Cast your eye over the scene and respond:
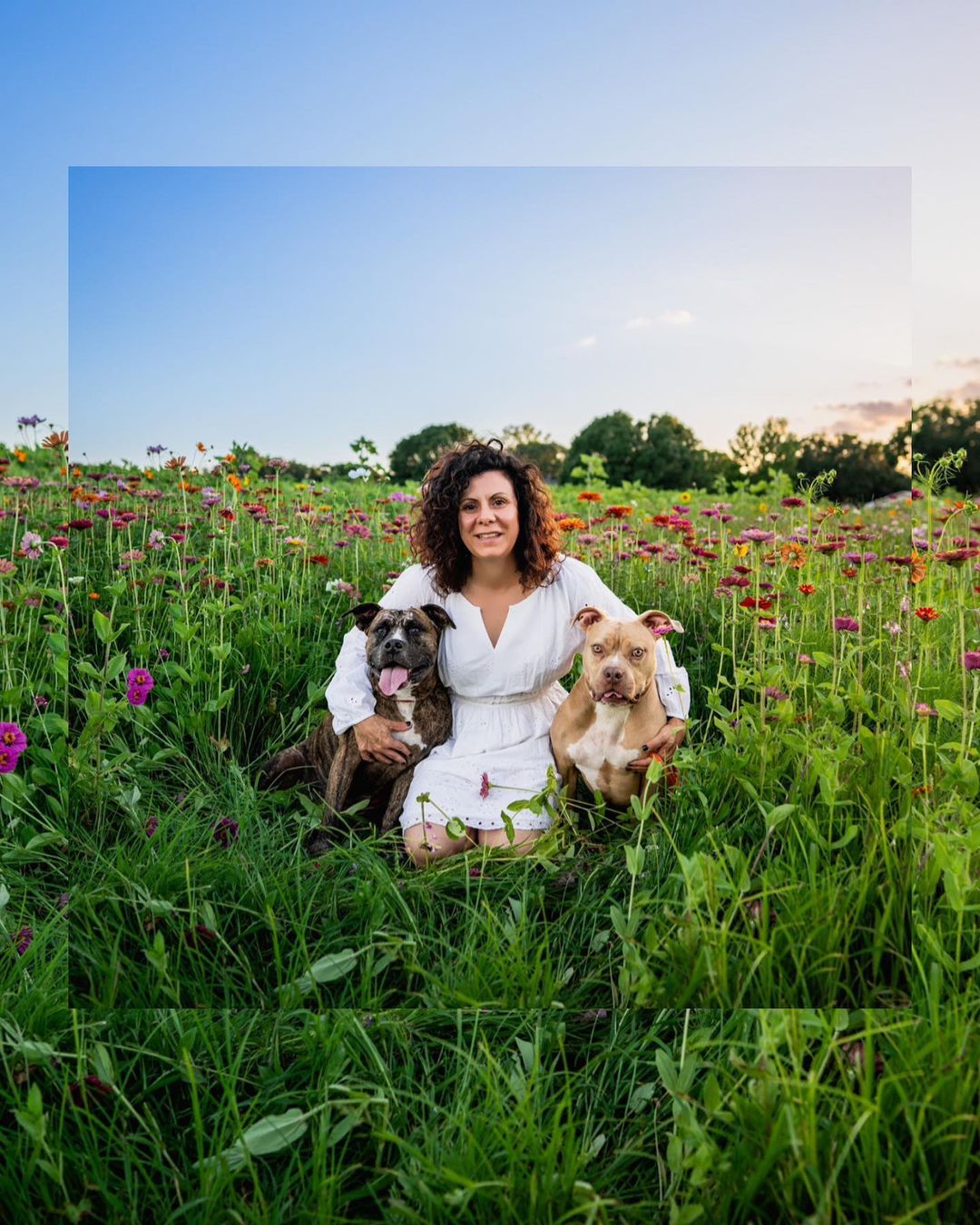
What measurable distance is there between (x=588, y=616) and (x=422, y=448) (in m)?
0.88

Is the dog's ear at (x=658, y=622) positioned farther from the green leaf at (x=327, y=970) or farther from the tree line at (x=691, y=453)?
the green leaf at (x=327, y=970)

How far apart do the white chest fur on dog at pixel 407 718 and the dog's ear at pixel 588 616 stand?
2.40 ft

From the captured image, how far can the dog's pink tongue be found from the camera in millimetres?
Result: 3578

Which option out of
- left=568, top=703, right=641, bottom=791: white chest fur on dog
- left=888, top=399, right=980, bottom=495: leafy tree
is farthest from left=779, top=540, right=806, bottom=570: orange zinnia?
left=568, top=703, right=641, bottom=791: white chest fur on dog

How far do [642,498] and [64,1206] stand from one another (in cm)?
279

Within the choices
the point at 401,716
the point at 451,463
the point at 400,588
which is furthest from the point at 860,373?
the point at 401,716

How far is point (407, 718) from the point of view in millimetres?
3732

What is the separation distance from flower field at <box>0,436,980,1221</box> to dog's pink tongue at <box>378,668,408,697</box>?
0.23m

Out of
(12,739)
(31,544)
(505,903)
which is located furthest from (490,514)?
(31,544)

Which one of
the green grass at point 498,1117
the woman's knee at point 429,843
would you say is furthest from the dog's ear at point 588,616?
the green grass at point 498,1117

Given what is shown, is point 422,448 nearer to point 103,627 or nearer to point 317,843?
point 103,627

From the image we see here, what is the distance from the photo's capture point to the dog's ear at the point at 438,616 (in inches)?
144

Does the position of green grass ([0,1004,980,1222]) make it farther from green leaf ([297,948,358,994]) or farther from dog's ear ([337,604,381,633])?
dog's ear ([337,604,381,633])

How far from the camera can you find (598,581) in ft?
12.4
